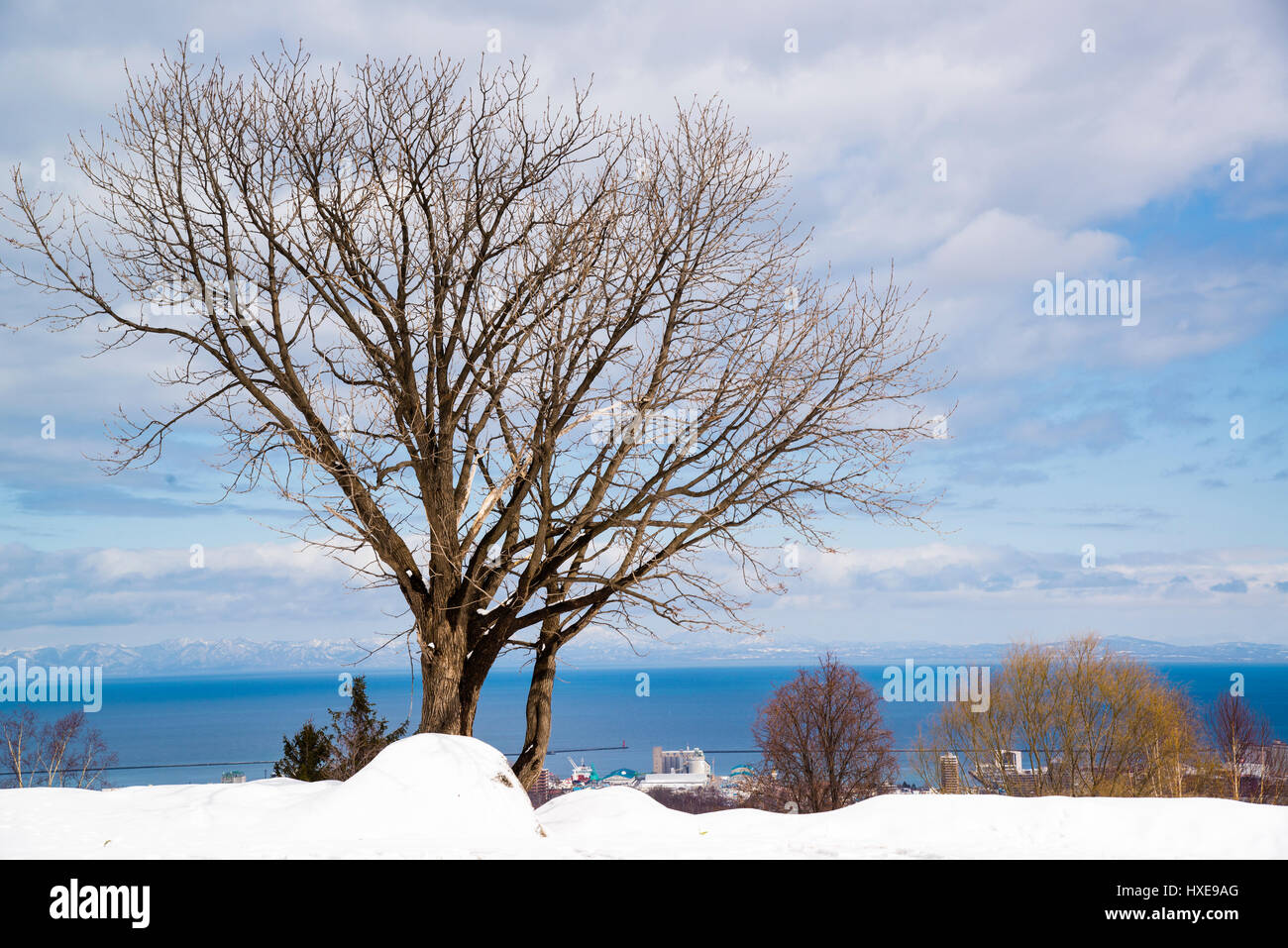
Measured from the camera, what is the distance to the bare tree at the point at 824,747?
1310 inches

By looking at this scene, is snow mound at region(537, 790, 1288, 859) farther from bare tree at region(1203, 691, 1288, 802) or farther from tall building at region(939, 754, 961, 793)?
bare tree at region(1203, 691, 1288, 802)

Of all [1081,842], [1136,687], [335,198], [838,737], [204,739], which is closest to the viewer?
[1081,842]

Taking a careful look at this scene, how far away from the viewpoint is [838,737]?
34469 millimetres

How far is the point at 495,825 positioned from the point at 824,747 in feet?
95.1

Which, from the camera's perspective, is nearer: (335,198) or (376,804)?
(376,804)

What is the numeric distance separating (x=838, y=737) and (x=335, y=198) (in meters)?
30.1

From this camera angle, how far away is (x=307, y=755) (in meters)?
20.9

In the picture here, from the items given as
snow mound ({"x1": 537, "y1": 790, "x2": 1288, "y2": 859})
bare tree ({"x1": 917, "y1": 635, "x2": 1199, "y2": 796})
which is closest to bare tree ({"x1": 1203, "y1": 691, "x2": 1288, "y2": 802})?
bare tree ({"x1": 917, "y1": 635, "x2": 1199, "y2": 796})

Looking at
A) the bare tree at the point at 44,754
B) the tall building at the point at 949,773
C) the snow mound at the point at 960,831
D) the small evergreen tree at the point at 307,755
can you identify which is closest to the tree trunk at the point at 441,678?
the snow mound at the point at 960,831

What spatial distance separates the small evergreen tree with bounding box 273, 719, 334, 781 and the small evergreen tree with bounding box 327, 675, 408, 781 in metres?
0.30

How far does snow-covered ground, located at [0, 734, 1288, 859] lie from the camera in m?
6.62
